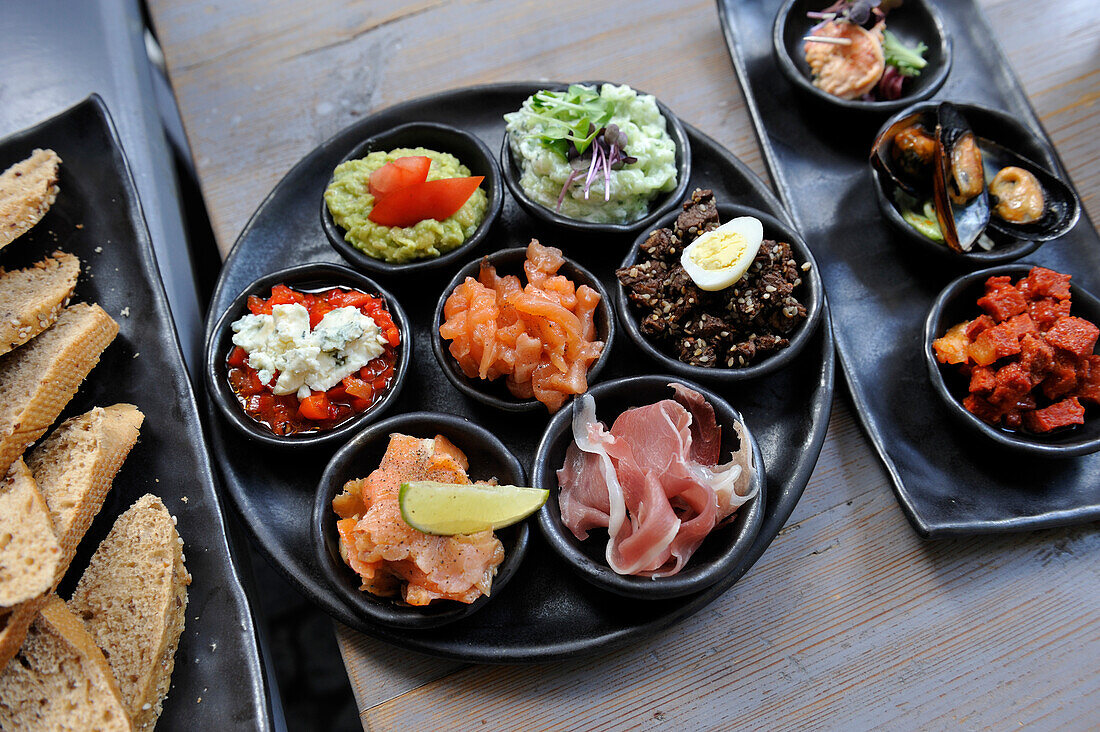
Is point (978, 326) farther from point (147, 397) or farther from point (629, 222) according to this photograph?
point (147, 397)

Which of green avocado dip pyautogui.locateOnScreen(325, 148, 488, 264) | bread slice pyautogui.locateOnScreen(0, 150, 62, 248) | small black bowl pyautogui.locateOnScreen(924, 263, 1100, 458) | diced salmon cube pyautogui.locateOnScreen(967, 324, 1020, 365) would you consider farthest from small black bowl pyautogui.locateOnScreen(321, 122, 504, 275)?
diced salmon cube pyautogui.locateOnScreen(967, 324, 1020, 365)

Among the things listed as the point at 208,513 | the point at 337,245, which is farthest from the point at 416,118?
the point at 208,513

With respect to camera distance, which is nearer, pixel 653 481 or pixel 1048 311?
pixel 653 481

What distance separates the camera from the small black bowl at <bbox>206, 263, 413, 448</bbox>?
2.40m

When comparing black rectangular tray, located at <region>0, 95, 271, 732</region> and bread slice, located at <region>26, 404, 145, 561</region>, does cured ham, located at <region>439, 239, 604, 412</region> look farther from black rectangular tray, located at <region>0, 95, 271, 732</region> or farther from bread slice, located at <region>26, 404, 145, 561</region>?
bread slice, located at <region>26, 404, 145, 561</region>

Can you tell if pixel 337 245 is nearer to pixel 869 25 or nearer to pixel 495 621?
pixel 495 621

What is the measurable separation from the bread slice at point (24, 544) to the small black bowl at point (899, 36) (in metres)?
3.28

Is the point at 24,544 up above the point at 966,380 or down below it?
above

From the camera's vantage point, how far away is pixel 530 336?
7.99 feet

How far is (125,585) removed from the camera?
2299mm

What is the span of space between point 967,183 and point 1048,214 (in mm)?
345

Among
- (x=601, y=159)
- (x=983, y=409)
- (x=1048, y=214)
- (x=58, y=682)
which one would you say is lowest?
(x=58, y=682)

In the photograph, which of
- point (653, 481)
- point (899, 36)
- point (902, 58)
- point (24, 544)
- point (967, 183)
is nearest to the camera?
point (24, 544)

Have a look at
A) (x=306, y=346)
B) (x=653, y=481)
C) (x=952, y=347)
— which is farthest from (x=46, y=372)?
(x=952, y=347)
